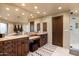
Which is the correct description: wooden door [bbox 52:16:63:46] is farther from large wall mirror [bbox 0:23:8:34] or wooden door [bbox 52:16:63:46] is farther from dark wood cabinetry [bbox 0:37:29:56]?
large wall mirror [bbox 0:23:8:34]

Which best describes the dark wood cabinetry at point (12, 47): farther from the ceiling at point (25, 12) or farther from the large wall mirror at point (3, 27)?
the ceiling at point (25, 12)

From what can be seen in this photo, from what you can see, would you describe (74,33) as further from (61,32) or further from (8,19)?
(8,19)

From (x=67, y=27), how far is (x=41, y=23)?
52 cm

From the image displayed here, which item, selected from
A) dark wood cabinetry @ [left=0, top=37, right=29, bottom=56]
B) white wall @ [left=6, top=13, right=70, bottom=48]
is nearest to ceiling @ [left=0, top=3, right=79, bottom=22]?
white wall @ [left=6, top=13, right=70, bottom=48]

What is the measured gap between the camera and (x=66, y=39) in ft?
5.44

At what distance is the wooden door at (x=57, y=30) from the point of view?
1.67m

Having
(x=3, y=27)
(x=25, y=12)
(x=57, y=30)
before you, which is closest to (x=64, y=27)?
(x=57, y=30)

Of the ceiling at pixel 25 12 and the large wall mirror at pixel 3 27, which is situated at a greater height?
the ceiling at pixel 25 12

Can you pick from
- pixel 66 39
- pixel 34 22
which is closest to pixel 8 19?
pixel 34 22

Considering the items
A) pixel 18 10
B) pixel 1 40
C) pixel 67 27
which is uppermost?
pixel 18 10

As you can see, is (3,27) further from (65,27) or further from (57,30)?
(65,27)

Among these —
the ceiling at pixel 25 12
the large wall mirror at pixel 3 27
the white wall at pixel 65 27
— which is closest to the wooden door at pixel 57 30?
the white wall at pixel 65 27

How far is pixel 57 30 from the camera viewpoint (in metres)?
1.74

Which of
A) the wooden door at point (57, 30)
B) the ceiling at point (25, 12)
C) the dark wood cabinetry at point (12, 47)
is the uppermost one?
the ceiling at point (25, 12)
